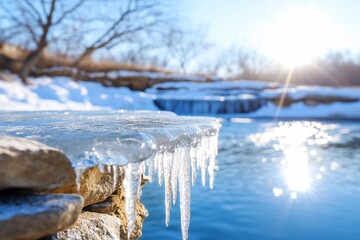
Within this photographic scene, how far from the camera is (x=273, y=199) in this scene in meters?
4.01

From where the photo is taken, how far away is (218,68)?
4331cm

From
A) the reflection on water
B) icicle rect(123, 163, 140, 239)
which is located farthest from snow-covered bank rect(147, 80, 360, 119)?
icicle rect(123, 163, 140, 239)

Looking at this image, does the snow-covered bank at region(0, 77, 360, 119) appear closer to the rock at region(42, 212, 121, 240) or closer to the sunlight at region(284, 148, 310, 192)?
the sunlight at region(284, 148, 310, 192)

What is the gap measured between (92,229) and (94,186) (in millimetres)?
319

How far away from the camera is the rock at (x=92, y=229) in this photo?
1371 mm

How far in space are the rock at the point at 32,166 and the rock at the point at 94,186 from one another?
281mm

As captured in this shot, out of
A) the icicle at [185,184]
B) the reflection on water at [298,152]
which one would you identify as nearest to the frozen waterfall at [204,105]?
the reflection on water at [298,152]

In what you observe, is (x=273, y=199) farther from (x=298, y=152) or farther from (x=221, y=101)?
(x=221, y=101)

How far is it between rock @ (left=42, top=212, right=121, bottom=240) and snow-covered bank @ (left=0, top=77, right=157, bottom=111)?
6919 mm

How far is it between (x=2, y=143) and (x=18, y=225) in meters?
0.26

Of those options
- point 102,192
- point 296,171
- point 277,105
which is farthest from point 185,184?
point 277,105

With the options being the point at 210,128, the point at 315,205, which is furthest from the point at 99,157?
the point at 315,205

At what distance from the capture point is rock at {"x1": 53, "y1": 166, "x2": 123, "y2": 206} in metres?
1.68

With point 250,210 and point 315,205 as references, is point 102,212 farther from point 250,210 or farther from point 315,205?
point 315,205
